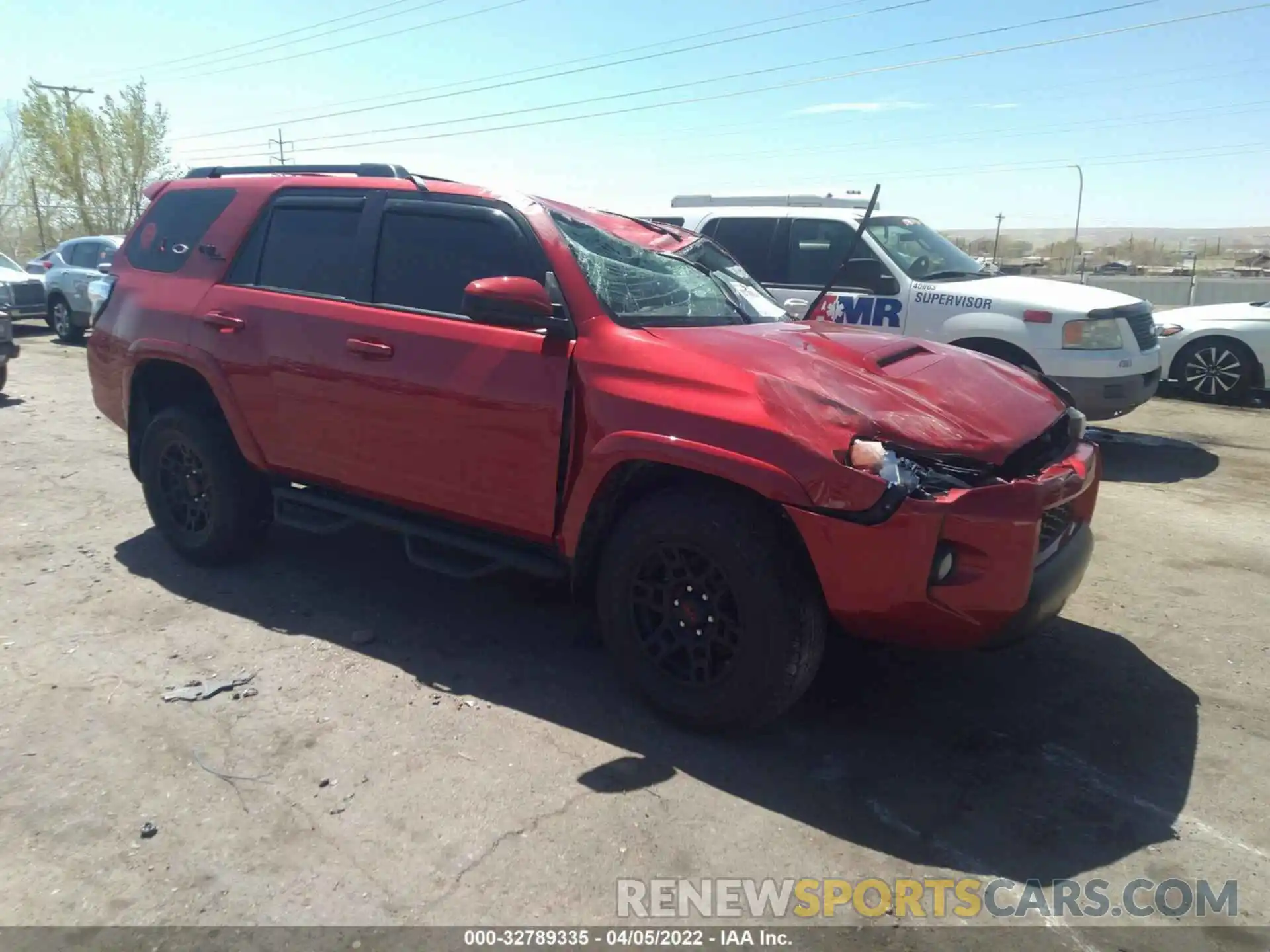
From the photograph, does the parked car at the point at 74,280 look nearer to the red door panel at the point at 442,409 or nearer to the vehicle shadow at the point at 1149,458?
the red door panel at the point at 442,409

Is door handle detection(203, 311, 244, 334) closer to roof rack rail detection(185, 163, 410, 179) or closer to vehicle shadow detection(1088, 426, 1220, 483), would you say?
roof rack rail detection(185, 163, 410, 179)

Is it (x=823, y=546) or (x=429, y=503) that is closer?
(x=823, y=546)

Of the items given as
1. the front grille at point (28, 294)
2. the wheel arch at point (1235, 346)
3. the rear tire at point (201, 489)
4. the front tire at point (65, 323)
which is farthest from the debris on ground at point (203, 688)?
the front grille at point (28, 294)

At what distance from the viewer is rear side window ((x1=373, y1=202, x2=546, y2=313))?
4.07 meters

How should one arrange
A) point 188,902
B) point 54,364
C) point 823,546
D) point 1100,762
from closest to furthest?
point 188,902 < point 823,546 < point 1100,762 < point 54,364

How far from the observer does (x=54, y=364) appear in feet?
44.2

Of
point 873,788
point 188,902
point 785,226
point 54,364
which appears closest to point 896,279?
point 785,226

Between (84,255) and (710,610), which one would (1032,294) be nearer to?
(710,610)

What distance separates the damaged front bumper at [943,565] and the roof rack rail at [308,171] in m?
2.77

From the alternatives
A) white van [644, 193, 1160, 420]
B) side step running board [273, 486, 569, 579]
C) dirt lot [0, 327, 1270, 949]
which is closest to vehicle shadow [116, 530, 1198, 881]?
dirt lot [0, 327, 1270, 949]

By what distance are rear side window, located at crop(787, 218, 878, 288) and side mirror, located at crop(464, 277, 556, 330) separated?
5118mm

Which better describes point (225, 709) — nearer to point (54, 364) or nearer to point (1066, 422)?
point (1066, 422)

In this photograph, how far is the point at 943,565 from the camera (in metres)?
3.14

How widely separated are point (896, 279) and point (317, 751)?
6.34 m
